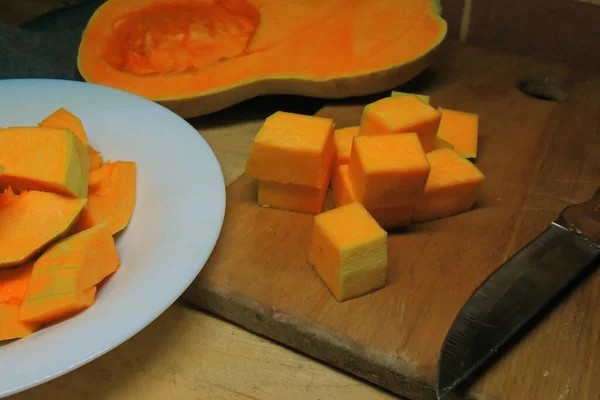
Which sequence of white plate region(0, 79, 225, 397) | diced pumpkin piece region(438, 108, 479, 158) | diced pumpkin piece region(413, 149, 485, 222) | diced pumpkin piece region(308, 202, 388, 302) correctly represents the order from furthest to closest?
diced pumpkin piece region(438, 108, 479, 158)
diced pumpkin piece region(413, 149, 485, 222)
diced pumpkin piece region(308, 202, 388, 302)
white plate region(0, 79, 225, 397)

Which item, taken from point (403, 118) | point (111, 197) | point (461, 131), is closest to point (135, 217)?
point (111, 197)

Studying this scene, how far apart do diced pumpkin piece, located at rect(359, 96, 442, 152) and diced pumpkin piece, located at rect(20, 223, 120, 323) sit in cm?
39

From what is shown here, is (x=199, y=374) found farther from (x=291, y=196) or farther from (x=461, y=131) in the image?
(x=461, y=131)

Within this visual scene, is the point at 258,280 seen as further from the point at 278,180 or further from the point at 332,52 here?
the point at 332,52

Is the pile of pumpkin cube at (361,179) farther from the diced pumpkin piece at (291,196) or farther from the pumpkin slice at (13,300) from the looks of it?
the pumpkin slice at (13,300)

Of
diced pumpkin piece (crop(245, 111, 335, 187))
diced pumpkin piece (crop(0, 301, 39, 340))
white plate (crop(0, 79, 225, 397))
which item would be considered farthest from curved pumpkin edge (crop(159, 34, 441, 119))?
diced pumpkin piece (crop(0, 301, 39, 340))

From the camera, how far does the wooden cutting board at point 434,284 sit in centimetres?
63

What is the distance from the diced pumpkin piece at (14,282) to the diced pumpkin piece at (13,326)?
26mm

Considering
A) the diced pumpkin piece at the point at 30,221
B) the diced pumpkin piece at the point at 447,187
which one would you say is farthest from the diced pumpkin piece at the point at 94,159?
the diced pumpkin piece at the point at 447,187

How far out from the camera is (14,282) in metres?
0.63

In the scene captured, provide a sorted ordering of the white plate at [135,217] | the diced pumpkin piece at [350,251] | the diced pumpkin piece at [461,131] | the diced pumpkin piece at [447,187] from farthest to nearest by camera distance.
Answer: the diced pumpkin piece at [461,131] → the diced pumpkin piece at [447,187] → the diced pumpkin piece at [350,251] → the white plate at [135,217]

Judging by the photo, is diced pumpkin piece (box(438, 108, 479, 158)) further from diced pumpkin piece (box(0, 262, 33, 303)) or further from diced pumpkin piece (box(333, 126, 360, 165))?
diced pumpkin piece (box(0, 262, 33, 303))

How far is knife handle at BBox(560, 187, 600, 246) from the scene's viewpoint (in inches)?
28.2

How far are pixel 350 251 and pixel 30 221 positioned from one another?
36 centimetres
